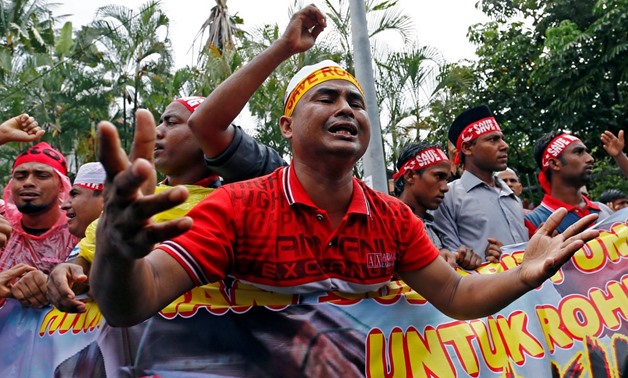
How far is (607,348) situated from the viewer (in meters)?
3.41

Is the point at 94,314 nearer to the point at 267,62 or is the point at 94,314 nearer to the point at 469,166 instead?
the point at 267,62

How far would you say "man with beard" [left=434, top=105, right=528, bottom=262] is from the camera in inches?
181

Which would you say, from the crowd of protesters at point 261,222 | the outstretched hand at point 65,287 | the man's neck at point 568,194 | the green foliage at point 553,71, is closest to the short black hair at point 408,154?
the man's neck at point 568,194

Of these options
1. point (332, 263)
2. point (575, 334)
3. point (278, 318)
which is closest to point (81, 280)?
point (278, 318)

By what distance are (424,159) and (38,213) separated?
263 centimetres

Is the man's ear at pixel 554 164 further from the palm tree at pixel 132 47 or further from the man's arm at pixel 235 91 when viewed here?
the palm tree at pixel 132 47

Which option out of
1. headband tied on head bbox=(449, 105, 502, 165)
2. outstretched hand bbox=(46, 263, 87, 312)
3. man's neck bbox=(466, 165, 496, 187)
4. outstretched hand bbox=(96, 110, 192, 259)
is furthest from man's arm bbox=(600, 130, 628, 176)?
outstretched hand bbox=(96, 110, 192, 259)

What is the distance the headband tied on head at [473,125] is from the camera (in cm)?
519

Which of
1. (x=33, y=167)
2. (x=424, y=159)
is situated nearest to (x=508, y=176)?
(x=424, y=159)

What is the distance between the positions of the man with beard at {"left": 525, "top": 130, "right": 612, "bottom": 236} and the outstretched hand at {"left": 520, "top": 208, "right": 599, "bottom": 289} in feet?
7.77

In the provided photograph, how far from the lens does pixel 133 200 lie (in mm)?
1770

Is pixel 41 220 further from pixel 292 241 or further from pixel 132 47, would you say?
pixel 132 47

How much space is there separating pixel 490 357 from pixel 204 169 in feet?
5.45

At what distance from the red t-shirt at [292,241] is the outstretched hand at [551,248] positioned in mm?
410
